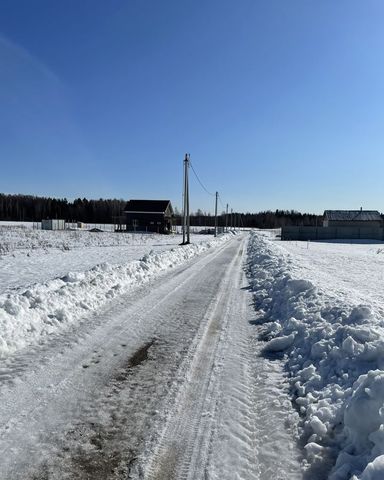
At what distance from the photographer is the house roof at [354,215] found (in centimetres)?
7881

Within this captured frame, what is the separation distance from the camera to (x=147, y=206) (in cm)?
8188

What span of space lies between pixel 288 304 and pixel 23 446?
688cm

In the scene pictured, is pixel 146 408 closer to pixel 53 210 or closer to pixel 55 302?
pixel 55 302

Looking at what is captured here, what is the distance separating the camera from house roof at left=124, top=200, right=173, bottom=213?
266ft

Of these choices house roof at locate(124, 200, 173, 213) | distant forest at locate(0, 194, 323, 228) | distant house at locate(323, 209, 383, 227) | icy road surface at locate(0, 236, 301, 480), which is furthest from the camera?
distant forest at locate(0, 194, 323, 228)

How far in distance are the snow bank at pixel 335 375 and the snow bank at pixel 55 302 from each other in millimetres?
3919

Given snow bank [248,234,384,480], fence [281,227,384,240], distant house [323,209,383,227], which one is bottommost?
snow bank [248,234,384,480]

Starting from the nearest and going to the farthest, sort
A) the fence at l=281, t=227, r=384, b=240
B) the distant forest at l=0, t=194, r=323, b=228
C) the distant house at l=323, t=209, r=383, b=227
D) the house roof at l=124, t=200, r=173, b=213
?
the fence at l=281, t=227, r=384, b=240
the distant house at l=323, t=209, r=383, b=227
the house roof at l=124, t=200, r=173, b=213
the distant forest at l=0, t=194, r=323, b=228

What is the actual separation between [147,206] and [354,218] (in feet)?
135

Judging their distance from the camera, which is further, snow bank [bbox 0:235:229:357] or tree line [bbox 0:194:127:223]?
tree line [bbox 0:194:127:223]

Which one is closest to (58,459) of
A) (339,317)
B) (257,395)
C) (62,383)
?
(62,383)

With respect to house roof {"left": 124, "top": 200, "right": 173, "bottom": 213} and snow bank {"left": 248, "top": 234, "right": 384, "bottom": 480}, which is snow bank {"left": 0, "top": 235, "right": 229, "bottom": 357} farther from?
house roof {"left": 124, "top": 200, "right": 173, "bottom": 213}

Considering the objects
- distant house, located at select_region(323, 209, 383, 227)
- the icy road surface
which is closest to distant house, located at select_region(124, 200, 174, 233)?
distant house, located at select_region(323, 209, 383, 227)

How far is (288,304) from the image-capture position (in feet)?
30.6
